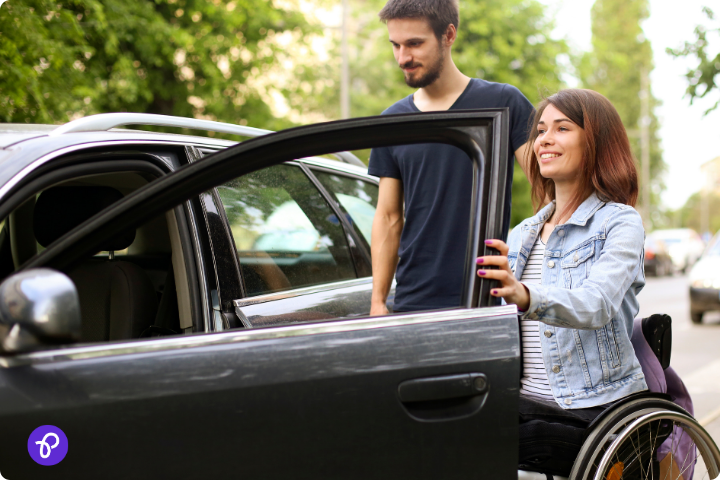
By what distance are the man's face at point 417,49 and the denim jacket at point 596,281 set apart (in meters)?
0.73

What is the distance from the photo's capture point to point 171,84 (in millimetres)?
12453

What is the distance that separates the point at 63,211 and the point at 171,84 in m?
10.8

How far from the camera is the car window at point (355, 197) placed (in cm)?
310

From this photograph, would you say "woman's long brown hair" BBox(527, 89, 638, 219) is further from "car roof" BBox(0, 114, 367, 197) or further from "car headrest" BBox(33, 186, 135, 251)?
"car headrest" BBox(33, 186, 135, 251)

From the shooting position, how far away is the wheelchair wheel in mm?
1843

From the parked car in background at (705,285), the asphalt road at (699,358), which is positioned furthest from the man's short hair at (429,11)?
the parked car in background at (705,285)

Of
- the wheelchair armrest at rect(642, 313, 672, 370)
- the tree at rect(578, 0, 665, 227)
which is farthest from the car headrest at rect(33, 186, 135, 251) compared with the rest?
the tree at rect(578, 0, 665, 227)

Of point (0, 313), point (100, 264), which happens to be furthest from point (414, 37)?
point (0, 313)

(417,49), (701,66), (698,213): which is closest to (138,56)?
(701,66)

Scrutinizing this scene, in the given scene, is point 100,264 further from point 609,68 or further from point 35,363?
point 609,68

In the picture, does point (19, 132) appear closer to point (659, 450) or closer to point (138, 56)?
point (659, 450)

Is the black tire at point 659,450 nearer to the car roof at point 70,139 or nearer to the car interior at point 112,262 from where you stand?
the car roof at point 70,139

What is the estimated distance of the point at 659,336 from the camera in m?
2.22

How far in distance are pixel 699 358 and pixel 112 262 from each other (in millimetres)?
6949
